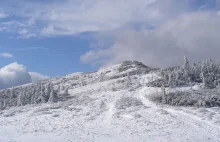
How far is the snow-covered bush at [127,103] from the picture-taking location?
6731 cm

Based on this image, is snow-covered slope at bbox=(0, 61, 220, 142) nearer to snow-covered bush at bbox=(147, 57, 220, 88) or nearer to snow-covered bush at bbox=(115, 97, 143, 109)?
snow-covered bush at bbox=(115, 97, 143, 109)

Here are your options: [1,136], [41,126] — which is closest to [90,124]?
[41,126]

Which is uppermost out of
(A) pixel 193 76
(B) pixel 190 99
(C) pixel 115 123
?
(A) pixel 193 76

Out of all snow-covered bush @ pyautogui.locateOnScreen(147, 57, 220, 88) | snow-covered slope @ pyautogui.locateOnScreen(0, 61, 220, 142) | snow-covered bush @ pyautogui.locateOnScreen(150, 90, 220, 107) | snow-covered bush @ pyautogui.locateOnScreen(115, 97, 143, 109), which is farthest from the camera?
snow-covered bush @ pyautogui.locateOnScreen(147, 57, 220, 88)

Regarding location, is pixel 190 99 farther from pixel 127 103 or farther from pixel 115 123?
pixel 115 123

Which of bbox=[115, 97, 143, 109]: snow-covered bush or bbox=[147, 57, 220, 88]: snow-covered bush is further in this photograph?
bbox=[147, 57, 220, 88]: snow-covered bush

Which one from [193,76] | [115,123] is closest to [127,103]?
[115,123]

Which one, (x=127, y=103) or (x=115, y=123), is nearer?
(x=115, y=123)

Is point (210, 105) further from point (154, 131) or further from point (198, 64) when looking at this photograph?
point (198, 64)

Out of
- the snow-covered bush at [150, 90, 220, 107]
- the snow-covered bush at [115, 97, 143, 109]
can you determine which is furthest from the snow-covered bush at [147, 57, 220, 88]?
the snow-covered bush at [115, 97, 143, 109]

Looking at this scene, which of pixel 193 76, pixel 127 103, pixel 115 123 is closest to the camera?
pixel 115 123

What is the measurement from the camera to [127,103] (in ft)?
230

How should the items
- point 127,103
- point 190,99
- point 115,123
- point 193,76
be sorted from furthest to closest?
point 193,76 < point 127,103 < point 190,99 < point 115,123

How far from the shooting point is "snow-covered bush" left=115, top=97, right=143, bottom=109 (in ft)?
221
